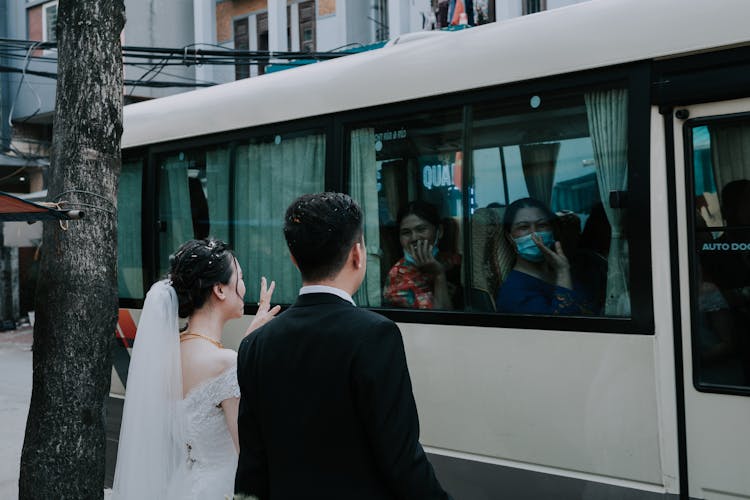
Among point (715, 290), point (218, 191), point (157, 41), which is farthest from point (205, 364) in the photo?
point (157, 41)

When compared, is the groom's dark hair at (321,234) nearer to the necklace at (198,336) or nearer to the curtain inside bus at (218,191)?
the necklace at (198,336)

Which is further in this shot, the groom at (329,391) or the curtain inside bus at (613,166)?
the curtain inside bus at (613,166)

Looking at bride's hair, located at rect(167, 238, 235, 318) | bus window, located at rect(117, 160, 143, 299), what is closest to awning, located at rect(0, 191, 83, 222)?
bride's hair, located at rect(167, 238, 235, 318)

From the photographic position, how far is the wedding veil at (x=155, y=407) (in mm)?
3148

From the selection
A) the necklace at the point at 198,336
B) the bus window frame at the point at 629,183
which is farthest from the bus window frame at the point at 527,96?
the necklace at the point at 198,336

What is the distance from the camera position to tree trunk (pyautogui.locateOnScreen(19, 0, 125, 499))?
4219mm

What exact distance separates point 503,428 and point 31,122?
64.2 feet

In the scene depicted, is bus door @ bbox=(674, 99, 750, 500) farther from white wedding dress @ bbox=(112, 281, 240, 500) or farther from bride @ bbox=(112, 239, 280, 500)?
white wedding dress @ bbox=(112, 281, 240, 500)

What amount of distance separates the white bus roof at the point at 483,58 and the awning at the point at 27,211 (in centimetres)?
195

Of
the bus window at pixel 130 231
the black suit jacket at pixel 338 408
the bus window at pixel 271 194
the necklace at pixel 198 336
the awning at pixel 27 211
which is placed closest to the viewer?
the black suit jacket at pixel 338 408

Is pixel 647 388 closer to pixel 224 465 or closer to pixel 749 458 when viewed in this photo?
pixel 749 458

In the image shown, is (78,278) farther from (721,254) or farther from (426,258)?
(721,254)

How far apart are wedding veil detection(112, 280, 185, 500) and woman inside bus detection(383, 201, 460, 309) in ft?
6.08

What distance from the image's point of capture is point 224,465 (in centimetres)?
305
